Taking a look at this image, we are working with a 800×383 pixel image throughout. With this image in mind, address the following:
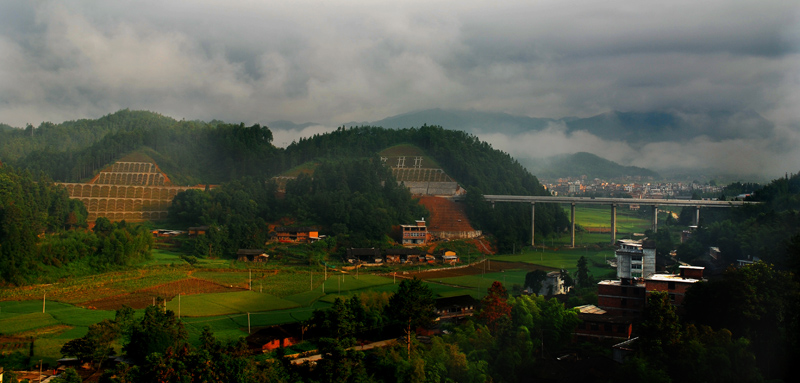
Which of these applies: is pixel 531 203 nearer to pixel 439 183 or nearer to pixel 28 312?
pixel 439 183

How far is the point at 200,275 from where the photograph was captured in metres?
26.8

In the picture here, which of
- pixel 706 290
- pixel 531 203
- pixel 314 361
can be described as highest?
pixel 531 203

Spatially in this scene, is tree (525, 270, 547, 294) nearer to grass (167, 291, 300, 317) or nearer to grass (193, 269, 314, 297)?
grass (193, 269, 314, 297)

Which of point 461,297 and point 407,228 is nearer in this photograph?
point 461,297

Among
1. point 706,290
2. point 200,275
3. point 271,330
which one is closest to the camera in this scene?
point 706,290

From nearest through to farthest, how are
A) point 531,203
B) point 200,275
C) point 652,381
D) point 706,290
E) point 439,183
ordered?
point 652,381 → point 706,290 → point 200,275 → point 531,203 → point 439,183

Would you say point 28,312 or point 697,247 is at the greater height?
point 697,247

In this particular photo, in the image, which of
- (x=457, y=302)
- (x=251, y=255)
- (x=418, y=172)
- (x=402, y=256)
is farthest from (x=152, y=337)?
(x=418, y=172)

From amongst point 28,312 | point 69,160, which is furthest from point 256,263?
point 69,160

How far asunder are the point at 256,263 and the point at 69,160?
2537 cm

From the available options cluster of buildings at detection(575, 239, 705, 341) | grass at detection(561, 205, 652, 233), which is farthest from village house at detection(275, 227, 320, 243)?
grass at detection(561, 205, 652, 233)

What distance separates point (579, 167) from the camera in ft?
408

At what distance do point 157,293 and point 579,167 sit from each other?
110m

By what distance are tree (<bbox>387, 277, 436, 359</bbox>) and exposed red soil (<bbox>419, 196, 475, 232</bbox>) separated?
20.8 meters
